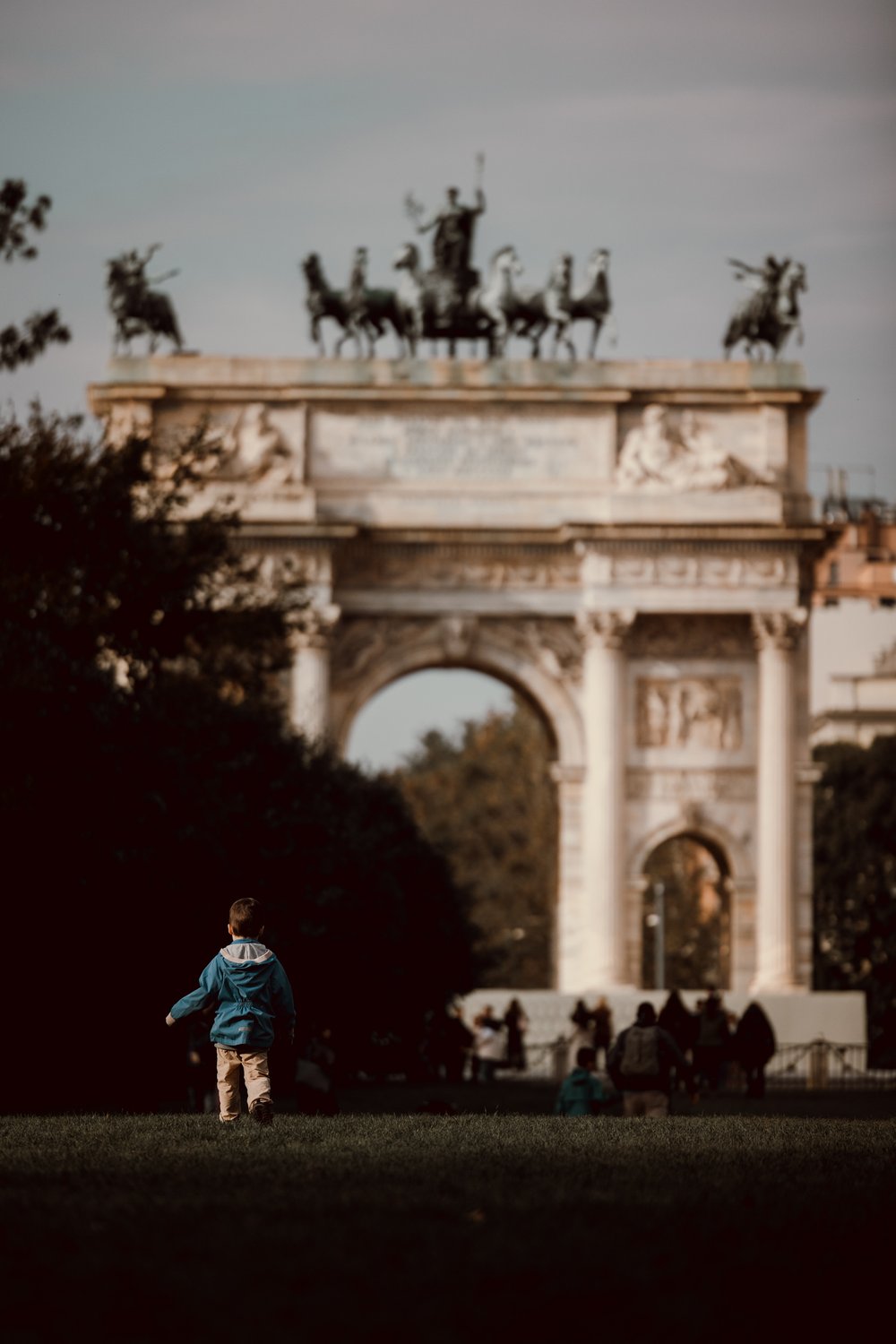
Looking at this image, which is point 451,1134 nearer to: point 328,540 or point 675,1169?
point 675,1169

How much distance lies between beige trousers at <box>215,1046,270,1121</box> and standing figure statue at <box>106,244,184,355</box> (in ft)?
125

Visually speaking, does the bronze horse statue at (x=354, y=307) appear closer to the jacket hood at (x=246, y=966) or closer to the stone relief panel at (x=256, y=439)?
the stone relief panel at (x=256, y=439)

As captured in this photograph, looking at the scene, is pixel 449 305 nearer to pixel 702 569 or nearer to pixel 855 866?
pixel 702 569

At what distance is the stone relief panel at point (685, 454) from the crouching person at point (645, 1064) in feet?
103

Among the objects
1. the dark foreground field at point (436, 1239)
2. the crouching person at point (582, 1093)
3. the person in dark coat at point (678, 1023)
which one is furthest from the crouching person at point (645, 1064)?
the person in dark coat at point (678, 1023)

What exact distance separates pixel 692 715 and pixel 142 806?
2258cm

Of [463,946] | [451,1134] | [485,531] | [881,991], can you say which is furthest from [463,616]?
[451,1134]

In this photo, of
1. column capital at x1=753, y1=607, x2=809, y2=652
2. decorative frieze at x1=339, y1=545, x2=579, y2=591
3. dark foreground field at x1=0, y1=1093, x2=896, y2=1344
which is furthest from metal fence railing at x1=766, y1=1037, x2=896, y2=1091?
dark foreground field at x1=0, y1=1093, x2=896, y2=1344

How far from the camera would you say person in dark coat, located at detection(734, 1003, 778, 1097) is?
122 ft

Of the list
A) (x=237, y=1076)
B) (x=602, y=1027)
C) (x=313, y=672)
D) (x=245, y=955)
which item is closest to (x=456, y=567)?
(x=313, y=672)

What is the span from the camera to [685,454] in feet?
180

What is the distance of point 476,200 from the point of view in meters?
56.1

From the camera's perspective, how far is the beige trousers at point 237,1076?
57.3 ft

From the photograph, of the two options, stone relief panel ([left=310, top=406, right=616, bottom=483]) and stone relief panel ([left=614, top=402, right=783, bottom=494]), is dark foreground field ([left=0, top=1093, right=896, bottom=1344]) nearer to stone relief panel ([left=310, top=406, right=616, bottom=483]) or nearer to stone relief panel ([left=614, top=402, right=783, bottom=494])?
stone relief panel ([left=614, top=402, right=783, bottom=494])
